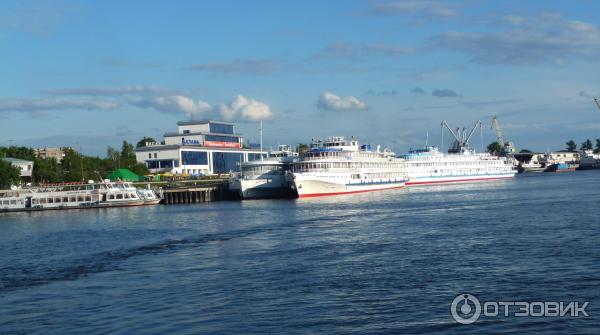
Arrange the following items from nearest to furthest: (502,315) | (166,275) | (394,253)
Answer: (502,315)
(166,275)
(394,253)

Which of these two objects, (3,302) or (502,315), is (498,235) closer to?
(502,315)

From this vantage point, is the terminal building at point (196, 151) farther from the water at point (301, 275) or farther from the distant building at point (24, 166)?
the water at point (301, 275)

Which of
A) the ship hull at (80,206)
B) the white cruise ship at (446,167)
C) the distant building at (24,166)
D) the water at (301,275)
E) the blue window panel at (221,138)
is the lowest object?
the water at (301,275)

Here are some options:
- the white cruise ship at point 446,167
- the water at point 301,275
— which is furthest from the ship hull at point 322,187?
the water at point 301,275

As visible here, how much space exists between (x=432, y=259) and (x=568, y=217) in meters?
20.8

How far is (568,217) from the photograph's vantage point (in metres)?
49.5

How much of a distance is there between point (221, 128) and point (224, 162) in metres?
9.14

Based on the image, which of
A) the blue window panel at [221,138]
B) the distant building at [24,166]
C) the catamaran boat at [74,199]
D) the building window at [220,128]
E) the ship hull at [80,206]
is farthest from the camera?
the building window at [220,128]

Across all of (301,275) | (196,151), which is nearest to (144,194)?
(196,151)

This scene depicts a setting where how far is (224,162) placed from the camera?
528 feet

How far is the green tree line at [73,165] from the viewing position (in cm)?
12794

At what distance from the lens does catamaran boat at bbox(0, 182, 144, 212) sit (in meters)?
91.9

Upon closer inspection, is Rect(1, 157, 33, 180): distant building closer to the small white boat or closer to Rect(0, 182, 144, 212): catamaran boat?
Rect(0, 182, 144, 212): catamaran boat

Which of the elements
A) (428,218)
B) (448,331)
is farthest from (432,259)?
(428,218)
